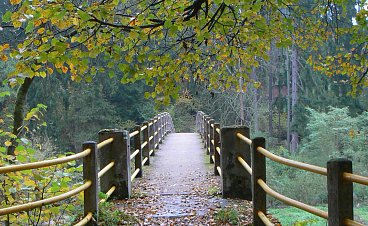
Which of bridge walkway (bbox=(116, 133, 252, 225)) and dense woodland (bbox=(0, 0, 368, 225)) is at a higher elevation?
dense woodland (bbox=(0, 0, 368, 225))

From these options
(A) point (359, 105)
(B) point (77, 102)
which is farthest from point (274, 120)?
(B) point (77, 102)

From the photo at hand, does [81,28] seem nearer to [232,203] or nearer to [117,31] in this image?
[117,31]

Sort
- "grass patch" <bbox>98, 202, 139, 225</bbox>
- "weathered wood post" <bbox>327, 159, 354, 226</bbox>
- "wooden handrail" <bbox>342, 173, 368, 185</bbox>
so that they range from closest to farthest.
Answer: "wooden handrail" <bbox>342, 173, 368, 185</bbox>
"weathered wood post" <bbox>327, 159, 354, 226</bbox>
"grass patch" <bbox>98, 202, 139, 225</bbox>

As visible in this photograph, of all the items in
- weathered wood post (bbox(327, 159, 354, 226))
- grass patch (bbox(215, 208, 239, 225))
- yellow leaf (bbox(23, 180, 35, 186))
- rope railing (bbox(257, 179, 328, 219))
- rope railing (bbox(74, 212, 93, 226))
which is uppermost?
weathered wood post (bbox(327, 159, 354, 226))

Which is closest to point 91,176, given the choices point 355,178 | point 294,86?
point 355,178

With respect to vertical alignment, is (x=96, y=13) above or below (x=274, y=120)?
above

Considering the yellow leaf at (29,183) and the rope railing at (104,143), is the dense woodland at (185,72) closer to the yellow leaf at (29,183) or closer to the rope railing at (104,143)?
the yellow leaf at (29,183)

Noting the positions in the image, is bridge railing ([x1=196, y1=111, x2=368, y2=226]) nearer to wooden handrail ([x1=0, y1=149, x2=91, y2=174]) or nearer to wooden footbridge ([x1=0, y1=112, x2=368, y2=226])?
wooden footbridge ([x1=0, y1=112, x2=368, y2=226])

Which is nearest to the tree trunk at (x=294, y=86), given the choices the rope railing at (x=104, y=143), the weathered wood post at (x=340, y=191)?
the rope railing at (x=104, y=143)

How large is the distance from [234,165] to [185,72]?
178cm

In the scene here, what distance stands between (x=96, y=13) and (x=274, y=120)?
43.3m

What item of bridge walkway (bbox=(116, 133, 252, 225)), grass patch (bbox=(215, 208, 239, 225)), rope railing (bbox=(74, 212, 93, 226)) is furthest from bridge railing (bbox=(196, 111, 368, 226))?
rope railing (bbox=(74, 212, 93, 226))

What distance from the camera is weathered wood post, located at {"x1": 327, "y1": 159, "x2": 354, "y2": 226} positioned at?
3271 millimetres

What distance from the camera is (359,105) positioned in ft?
123
